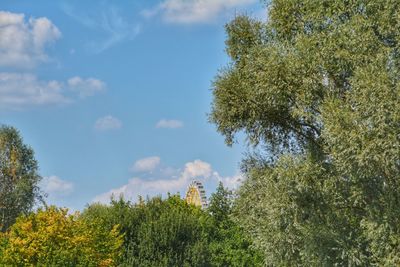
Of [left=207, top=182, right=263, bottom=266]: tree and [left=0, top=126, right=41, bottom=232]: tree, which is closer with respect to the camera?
[left=207, top=182, right=263, bottom=266]: tree

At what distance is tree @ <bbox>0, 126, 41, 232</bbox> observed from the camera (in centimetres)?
5891

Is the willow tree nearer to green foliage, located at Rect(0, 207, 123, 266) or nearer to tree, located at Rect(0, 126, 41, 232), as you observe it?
green foliage, located at Rect(0, 207, 123, 266)

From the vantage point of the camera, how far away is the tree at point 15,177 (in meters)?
58.9

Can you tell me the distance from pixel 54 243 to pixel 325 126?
34.2ft

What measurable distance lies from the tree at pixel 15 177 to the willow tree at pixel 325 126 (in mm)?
37140

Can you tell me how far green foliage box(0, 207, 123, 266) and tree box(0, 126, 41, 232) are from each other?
32657mm

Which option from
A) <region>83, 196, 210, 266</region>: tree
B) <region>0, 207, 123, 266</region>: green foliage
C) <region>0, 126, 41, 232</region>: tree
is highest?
<region>0, 126, 41, 232</region>: tree

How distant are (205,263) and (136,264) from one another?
153 inches

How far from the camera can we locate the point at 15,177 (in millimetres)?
59875

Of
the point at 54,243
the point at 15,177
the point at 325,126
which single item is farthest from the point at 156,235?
the point at 15,177

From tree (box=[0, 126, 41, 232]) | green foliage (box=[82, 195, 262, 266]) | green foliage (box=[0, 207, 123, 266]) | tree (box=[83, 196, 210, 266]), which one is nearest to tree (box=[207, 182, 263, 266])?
green foliage (box=[82, 195, 262, 266])

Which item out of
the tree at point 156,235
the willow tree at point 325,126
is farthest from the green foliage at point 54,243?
the willow tree at point 325,126

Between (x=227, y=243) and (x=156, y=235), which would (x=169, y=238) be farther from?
(x=227, y=243)

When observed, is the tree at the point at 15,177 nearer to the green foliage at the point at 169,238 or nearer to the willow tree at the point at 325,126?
the green foliage at the point at 169,238
